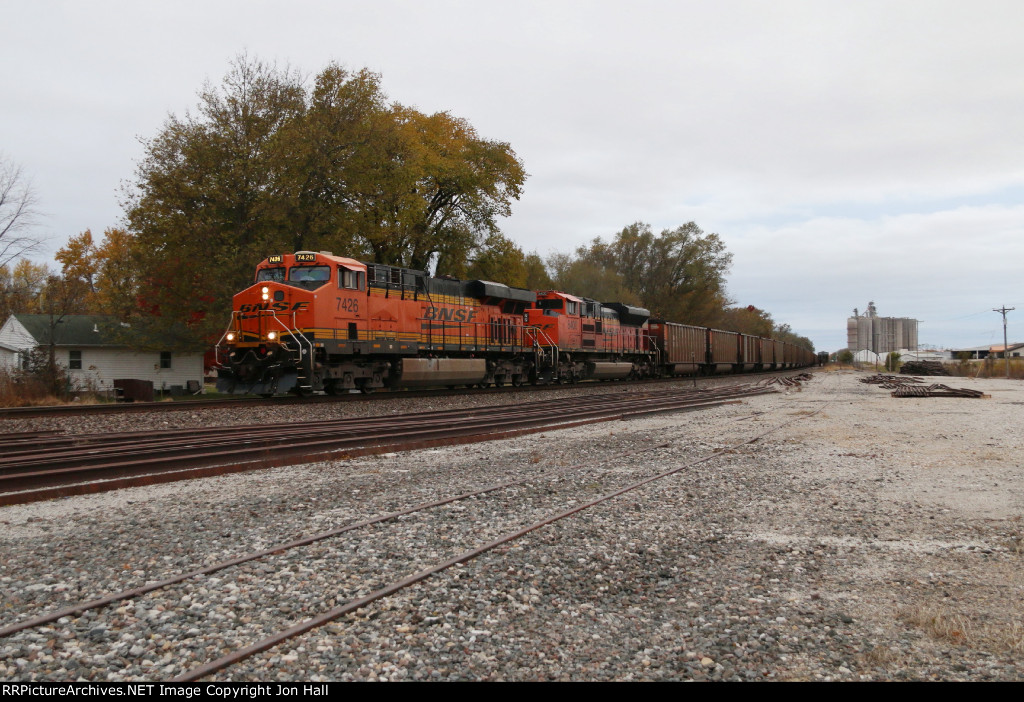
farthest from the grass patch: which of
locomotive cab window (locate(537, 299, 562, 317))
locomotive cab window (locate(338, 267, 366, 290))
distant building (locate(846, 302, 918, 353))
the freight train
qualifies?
distant building (locate(846, 302, 918, 353))

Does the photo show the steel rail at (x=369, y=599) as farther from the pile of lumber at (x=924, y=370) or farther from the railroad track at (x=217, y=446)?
the pile of lumber at (x=924, y=370)

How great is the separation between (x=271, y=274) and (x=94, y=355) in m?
19.7

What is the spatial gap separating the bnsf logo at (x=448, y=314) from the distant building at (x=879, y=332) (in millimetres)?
124789

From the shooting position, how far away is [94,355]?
31219mm

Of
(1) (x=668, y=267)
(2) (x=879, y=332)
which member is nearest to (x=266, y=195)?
(1) (x=668, y=267)

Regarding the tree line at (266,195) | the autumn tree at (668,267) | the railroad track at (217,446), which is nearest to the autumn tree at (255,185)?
the tree line at (266,195)

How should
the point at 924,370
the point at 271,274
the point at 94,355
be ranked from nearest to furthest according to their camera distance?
the point at 271,274
the point at 94,355
the point at 924,370

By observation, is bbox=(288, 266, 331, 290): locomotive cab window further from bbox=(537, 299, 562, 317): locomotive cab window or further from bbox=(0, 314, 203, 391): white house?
bbox=(0, 314, 203, 391): white house

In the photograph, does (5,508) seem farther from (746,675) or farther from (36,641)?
(746,675)

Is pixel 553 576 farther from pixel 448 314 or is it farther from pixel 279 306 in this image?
pixel 448 314

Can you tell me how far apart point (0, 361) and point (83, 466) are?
30.9 metres

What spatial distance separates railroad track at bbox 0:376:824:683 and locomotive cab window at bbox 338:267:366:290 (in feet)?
33.7

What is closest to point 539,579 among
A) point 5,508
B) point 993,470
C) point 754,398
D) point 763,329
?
point 5,508

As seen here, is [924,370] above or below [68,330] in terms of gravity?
below
